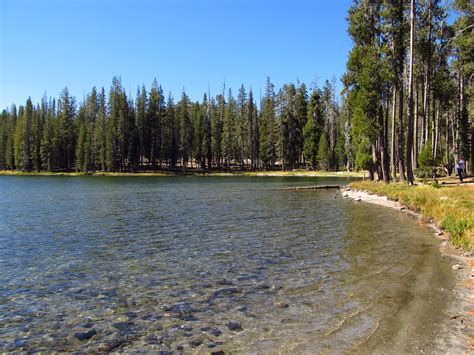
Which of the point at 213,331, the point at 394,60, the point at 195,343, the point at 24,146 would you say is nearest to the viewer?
the point at 195,343

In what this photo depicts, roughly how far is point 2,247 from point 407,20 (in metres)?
31.8

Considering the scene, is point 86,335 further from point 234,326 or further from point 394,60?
point 394,60

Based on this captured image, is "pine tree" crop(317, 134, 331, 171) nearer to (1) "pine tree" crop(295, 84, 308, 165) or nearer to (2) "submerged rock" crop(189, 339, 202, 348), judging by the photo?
(1) "pine tree" crop(295, 84, 308, 165)

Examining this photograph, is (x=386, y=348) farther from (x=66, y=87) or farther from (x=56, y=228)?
(x=66, y=87)

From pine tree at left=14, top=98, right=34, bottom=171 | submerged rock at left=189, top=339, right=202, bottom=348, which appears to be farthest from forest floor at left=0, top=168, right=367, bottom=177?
submerged rock at left=189, top=339, right=202, bottom=348

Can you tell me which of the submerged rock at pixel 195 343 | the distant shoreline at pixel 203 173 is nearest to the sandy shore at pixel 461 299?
the submerged rock at pixel 195 343

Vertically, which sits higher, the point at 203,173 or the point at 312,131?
the point at 312,131

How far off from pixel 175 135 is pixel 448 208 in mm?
97971

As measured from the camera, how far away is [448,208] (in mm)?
17453

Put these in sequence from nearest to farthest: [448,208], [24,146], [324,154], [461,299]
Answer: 1. [461,299]
2. [448,208]
3. [324,154]
4. [24,146]

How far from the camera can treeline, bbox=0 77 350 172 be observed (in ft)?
333

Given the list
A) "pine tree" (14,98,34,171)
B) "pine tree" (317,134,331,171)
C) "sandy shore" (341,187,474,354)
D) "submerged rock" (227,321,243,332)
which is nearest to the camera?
"sandy shore" (341,187,474,354)

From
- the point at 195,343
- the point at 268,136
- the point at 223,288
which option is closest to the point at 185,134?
the point at 268,136

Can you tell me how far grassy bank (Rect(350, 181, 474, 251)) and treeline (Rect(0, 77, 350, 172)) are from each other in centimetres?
7223
